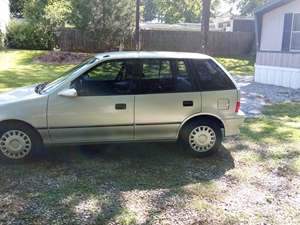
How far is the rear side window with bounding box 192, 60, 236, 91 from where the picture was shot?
584 centimetres

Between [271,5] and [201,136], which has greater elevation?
[271,5]

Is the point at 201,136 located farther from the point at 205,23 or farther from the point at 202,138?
the point at 205,23

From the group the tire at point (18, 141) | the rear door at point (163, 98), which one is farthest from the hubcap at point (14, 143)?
the rear door at point (163, 98)

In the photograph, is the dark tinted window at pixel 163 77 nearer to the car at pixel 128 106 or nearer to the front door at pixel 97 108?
the car at pixel 128 106

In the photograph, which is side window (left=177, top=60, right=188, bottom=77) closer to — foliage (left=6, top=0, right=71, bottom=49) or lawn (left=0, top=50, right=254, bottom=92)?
lawn (left=0, top=50, right=254, bottom=92)

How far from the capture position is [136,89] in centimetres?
564

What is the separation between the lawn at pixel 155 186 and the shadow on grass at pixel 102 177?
0.01 m

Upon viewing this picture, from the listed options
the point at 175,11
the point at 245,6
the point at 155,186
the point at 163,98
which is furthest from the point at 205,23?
the point at 245,6

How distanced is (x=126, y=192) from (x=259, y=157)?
8.39ft

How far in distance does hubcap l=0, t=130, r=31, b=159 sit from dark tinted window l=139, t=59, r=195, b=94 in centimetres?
180

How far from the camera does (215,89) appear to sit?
19.3ft

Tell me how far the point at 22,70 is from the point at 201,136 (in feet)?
42.5

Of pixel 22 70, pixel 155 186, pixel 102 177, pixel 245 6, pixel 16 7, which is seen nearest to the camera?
pixel 155 186

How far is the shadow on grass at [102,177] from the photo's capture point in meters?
4.20
